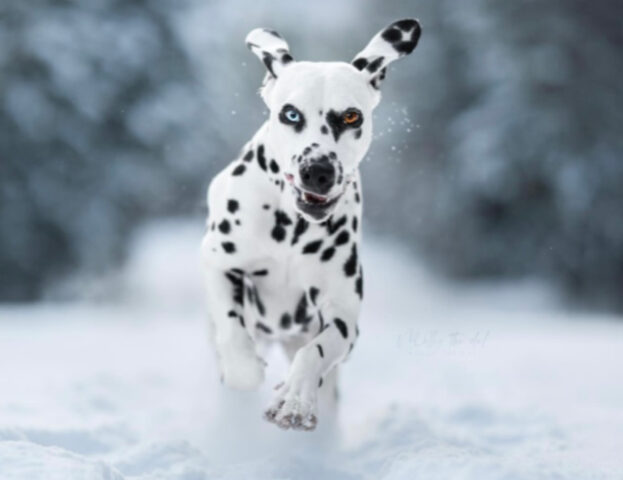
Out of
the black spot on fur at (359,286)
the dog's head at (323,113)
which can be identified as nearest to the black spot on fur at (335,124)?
the dog's head at (323,113)

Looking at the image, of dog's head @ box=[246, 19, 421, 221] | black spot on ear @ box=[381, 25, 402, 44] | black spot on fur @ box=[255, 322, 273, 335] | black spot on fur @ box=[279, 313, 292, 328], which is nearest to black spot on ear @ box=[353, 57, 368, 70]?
dog's head @ box=[246, 19, 421, 221]

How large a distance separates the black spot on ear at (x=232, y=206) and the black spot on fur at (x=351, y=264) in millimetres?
445

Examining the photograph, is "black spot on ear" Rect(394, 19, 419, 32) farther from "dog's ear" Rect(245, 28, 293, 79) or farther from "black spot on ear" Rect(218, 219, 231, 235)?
"black spot on ear" Rect(218, 219, 231, 235)

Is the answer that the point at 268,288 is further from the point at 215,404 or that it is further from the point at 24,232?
the point at 24,232

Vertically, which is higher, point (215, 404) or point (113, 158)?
point (113, 158)

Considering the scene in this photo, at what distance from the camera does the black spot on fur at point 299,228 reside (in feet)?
9.64

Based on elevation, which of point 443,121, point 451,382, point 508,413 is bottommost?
point 508,413

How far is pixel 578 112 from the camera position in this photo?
9.69 metres

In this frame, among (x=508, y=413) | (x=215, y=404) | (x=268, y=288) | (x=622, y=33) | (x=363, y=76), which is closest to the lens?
(x=363, y=76)

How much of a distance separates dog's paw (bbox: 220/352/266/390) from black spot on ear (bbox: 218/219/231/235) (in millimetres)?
466

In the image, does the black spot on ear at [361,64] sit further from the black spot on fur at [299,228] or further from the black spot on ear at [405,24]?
the black spot on fur at [299,228]

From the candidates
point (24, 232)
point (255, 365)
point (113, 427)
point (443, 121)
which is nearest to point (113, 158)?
point (24, 232)

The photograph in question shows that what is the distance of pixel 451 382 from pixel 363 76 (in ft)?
8.78

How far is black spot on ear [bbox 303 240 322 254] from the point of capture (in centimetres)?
296
